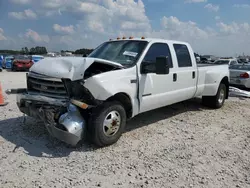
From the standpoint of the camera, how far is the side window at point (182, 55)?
5.89 meters

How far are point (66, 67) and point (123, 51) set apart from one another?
4.85 feet

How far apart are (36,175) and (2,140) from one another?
5.17 ft

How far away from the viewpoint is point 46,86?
4.40 meters

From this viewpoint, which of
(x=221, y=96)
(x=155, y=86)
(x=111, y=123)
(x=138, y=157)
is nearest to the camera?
(x=138, y=157)

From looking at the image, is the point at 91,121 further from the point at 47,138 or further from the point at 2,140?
the point at 2,140

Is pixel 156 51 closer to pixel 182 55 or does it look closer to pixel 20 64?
pixel 182 55

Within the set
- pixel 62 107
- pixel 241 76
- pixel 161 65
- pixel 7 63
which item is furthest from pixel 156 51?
pixel 7 63

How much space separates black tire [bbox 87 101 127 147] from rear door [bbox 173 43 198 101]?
2.05 meters

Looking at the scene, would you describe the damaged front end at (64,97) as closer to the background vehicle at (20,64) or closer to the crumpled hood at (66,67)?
the crumpled hood at (66,67)

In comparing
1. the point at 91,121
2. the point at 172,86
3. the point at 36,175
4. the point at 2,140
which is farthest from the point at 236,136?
the point at 2,140

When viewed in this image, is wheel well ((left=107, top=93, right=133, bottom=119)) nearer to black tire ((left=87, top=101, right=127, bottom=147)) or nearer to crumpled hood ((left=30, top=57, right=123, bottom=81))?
black tire ((left=87, top=101, right=127, bottom=147))

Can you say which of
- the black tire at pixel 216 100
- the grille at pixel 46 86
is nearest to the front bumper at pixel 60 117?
the grille at pixel 46 86

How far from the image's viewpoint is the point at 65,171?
3475 mm

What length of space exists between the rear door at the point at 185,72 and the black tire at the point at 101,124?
80.7 inches
